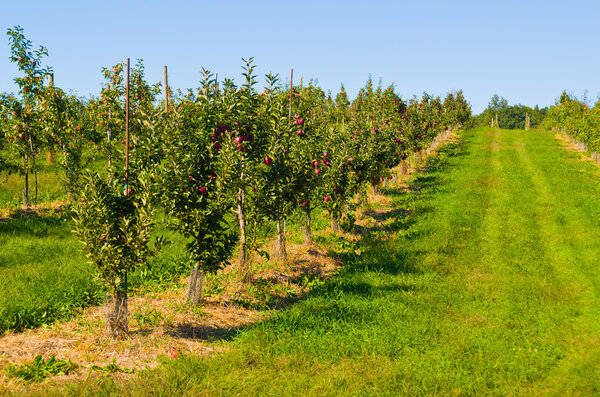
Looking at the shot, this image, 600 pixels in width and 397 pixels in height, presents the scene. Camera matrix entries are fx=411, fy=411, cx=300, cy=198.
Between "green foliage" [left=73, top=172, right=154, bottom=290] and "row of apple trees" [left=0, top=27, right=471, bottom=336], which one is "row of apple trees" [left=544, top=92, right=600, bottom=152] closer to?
"row of apple trees" [left=0, top=27, right=471, bottom=336]

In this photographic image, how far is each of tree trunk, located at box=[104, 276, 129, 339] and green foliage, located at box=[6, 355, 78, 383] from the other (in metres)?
0.89

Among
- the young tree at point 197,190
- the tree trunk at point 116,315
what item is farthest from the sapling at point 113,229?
the young tree at point 197,190

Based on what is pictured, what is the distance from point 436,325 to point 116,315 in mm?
5508

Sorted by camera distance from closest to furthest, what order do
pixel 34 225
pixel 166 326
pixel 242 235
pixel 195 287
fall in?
pixel 166 326 → pixel 195 287 → pixel 242 235 → pixel 34 225

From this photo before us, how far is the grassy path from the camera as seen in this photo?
18.5 feet

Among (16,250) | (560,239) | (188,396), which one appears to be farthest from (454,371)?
(16,250)

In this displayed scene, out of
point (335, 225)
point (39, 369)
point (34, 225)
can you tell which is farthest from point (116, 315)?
point (34, 225)

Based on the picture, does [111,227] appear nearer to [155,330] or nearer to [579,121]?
[155,330]

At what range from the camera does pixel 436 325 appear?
750 centimetres

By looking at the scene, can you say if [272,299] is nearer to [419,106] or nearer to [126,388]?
[126,388]

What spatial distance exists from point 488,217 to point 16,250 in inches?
638

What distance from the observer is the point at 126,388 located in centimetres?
507

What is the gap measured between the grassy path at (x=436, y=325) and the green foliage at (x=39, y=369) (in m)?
0.67

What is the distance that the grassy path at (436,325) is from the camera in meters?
5.64
